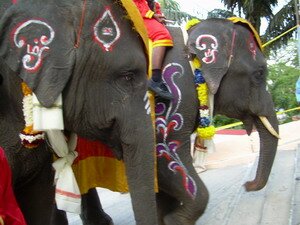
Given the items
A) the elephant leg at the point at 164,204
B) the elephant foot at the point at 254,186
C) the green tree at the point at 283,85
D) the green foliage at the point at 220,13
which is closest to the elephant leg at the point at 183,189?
the elephant leg at the point at 164,204

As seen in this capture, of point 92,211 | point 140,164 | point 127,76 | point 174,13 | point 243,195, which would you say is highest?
point 174,13

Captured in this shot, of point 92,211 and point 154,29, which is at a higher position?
point 154,29

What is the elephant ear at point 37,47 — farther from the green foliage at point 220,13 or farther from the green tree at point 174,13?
the green foliage at point 220,13

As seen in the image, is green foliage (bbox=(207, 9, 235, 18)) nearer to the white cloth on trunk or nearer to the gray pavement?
the gray pavement

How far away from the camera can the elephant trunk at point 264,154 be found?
4.18m

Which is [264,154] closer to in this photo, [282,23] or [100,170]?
[100,170]

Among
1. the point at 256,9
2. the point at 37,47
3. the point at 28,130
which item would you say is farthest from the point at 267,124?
the point at 256,9

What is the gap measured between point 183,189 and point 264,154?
94cm

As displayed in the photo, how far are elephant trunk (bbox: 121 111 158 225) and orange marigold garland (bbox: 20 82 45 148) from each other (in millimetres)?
434

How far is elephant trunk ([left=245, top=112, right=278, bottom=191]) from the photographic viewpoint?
4184mm

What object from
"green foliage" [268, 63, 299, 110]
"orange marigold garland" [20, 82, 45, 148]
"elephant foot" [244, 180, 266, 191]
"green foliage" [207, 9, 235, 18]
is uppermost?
"green foliage" [207, 9, 235, 18]

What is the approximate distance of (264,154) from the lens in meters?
4.25

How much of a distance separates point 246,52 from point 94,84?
1955 mm

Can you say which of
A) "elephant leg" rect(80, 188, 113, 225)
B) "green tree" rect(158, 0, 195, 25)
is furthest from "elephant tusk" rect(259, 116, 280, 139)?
"green tree" rect(158, 0, 195, 25)
